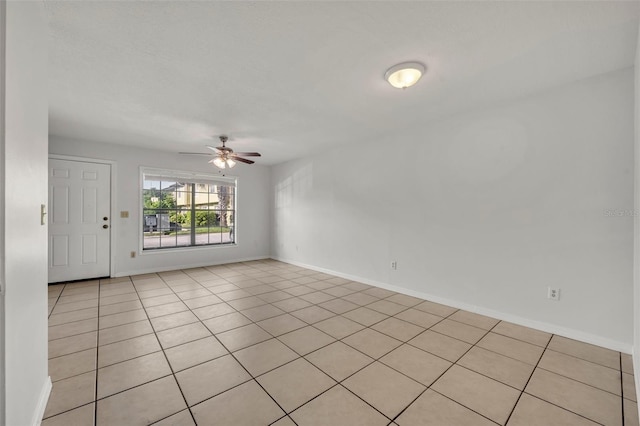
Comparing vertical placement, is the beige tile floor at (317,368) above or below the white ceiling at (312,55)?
below

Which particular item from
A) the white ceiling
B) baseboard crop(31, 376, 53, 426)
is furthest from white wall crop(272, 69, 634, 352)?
baseboard crop(31, 376, 53, 426)

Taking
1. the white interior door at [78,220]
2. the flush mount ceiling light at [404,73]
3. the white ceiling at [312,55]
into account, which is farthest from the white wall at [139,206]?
the flush mount ceiling light at [404,73]

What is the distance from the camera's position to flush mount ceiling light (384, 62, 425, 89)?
Result: 230 cm

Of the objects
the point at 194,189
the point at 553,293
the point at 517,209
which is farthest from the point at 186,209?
the point at 553,293

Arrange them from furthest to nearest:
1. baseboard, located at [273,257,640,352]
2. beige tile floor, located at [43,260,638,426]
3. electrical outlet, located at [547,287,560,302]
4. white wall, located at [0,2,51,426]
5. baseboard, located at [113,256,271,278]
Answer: baseboard, located at [113,256,271,278], electrical outlet, located at [547,287,560,302], baseboard, located at [273,257,640,352], beige tile floor, located at [43,260,638,426], white wall, located at [0,2,51,426]

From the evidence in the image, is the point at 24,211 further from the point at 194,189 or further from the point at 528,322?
the point at 194,189

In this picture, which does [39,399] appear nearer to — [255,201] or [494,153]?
[494,153]

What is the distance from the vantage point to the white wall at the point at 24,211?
1099 millimetres

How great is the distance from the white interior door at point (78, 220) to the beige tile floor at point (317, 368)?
1.29 m

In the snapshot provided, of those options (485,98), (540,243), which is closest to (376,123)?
(485,98)

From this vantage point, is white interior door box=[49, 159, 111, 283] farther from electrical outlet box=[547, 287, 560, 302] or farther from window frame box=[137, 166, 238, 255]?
electrical outlet box=[547, 287, 560, 302]

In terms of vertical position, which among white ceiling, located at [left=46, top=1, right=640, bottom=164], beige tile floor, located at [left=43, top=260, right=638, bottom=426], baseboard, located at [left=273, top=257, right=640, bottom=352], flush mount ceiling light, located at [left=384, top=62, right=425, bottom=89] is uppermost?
white ceiling, located at [left=46, top=1, right=640, bottom=164]

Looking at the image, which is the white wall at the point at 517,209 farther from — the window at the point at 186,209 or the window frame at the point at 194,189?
the window at the point at 186,209

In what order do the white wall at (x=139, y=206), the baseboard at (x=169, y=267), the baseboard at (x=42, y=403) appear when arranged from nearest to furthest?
the baseboard at (x=42, y=403) → the white wall at (x=139, y=206) → the baseboard at (x=169, y=267)
